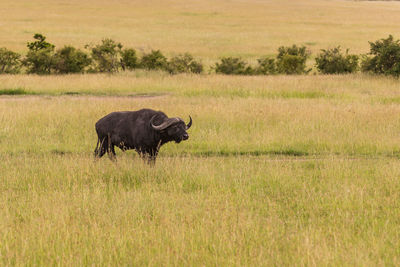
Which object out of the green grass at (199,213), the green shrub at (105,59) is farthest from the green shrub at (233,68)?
the green grass at (199,213)

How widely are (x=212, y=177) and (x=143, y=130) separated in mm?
1681

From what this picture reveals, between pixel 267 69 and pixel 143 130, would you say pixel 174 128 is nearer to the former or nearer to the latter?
pixel 143 130

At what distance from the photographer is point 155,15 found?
79.3 meters

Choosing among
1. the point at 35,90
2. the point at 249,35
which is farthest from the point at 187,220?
the point at 249,35

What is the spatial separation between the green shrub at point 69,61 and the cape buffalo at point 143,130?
19.0 meters

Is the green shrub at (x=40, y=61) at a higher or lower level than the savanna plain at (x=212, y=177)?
higher

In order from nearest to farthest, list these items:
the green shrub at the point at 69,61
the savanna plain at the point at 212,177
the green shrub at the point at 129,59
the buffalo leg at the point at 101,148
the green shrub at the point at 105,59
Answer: the savanna plain at the point at 212,177 → the buffalo leg at the point at 101,148 → the green shrub at the point at 69,61 → the green shrub at the point at 105,59 → the green shrub at the point at 129,59

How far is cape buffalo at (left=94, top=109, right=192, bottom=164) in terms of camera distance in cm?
928

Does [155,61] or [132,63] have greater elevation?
[155,61]

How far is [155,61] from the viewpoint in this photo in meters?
29.8

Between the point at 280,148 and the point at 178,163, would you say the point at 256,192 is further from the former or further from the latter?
the point at 280,148

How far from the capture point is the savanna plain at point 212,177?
5.77 metres

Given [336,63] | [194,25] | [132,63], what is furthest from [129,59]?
[194,25]

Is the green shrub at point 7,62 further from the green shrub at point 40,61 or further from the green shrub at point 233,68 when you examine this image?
the green shrub at point 233,68
